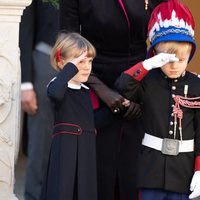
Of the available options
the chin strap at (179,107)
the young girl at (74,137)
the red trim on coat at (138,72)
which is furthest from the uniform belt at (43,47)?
the chin strap at (179,107)

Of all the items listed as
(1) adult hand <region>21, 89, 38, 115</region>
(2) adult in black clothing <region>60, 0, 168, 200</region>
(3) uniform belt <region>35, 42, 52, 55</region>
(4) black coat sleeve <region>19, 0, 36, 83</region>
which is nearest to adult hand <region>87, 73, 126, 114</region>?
(2) adult in black clothing <region>60, 0, 168, 200</region>

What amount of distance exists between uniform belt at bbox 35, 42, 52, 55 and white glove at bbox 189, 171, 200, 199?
1.48m

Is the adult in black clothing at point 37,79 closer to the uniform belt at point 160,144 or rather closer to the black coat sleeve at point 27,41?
the black coat sleeve at point 27,41

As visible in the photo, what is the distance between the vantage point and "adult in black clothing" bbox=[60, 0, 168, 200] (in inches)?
188

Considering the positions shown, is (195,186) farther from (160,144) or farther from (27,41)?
(27,41)

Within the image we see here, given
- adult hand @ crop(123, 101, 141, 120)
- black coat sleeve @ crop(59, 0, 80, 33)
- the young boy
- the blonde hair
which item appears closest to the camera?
the young boy

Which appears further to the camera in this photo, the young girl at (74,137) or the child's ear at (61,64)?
the child's ear at (61,64)

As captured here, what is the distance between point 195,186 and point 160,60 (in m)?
0.64

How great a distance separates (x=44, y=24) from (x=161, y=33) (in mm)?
1235

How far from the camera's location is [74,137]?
452cm

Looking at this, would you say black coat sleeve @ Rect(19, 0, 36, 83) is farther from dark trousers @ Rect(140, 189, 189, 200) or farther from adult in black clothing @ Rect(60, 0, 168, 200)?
dark trousers @ Rect(140, 189, 189, 200)

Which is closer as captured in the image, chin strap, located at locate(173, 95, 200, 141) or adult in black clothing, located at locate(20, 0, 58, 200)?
chin strap, located at locate(173, 95, 200, 141)

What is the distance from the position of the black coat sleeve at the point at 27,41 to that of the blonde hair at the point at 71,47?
0.52m

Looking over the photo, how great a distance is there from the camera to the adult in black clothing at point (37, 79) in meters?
5.16
